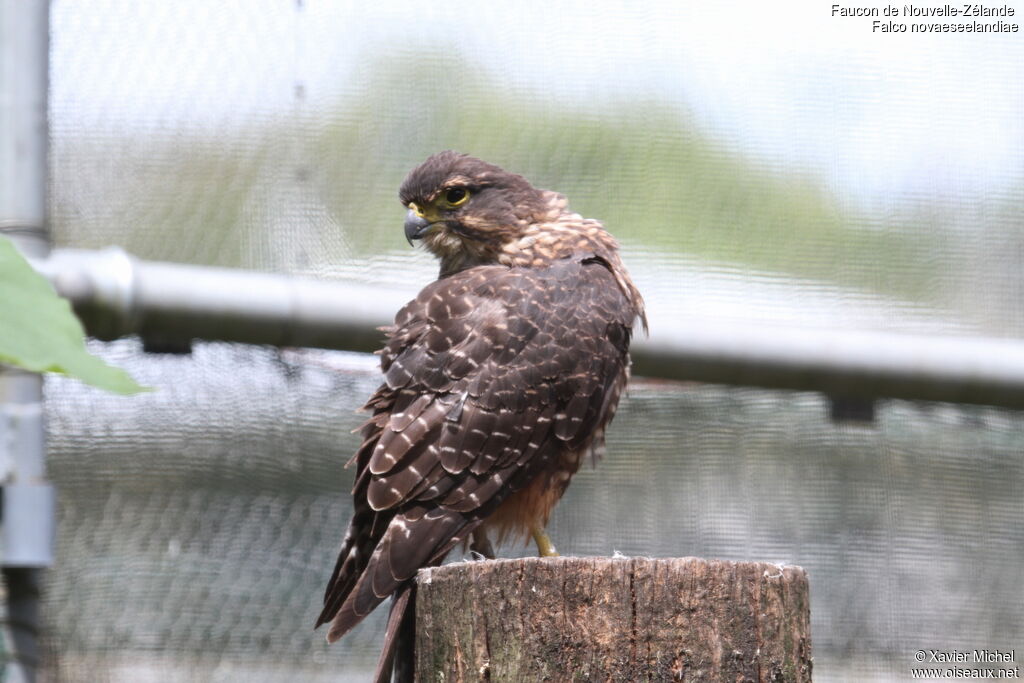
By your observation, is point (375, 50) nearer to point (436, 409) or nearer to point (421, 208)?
point (421, 208)

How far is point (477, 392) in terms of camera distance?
2.86m

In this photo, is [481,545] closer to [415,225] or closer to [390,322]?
[390,322]

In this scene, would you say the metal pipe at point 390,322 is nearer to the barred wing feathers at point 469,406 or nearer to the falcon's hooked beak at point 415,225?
the falcon's hooked beak at point 415,225

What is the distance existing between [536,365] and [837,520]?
5.02 ft

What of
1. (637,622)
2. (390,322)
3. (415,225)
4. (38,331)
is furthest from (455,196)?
(38,331)

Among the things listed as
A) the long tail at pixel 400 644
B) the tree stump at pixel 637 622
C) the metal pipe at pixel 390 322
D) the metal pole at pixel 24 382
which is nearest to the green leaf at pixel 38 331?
the tree stump at pixel 637 622

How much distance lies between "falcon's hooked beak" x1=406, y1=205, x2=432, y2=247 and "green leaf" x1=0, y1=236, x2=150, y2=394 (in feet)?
9.36

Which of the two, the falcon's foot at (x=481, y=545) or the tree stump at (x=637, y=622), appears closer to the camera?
the tree stump at (x=637, y=622)

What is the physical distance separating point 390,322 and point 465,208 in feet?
1.31

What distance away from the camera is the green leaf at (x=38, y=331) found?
1.47 feet

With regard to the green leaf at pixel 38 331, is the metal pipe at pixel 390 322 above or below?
below

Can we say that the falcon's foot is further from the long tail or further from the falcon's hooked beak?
the falcon's hooked beak

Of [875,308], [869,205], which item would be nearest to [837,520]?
[875,308]

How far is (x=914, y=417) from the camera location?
13.1 ft
